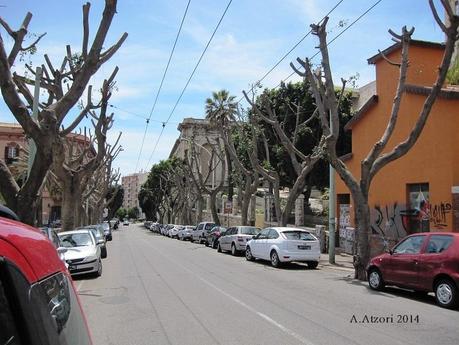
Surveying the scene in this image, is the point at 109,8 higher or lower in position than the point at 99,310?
higher

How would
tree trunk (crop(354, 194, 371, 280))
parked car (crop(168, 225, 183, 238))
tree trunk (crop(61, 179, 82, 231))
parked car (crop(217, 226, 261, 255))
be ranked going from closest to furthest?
tree trunk (crop(354, 194, 371, 280))
tree trunk (crop(61, 179, 82, 231))
parked car (crop(217, 226, 261, 255))
parked car (crop(168, 225, 183, 238))

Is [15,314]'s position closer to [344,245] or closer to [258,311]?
[258,311]

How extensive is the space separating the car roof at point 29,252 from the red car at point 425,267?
1017cm

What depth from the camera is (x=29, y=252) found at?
6.38 ft

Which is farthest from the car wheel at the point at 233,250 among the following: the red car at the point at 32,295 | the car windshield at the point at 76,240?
the red car at the point at 32,295

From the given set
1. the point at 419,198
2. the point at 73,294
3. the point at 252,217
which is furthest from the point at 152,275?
the point at 252,217

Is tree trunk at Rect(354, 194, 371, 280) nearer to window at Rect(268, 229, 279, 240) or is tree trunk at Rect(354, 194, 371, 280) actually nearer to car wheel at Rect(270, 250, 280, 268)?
car wheel at Rect(270, 250, 280, 268)

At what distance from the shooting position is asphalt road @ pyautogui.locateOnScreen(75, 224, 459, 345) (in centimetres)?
791

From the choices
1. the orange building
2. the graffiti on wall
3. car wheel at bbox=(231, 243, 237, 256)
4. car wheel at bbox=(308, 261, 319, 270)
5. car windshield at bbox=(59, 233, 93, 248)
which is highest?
the orange building

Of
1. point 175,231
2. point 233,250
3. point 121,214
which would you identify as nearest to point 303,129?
point 233,250

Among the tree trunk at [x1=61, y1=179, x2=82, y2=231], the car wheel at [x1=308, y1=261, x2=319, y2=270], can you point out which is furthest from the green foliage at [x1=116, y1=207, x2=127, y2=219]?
the car wheel at [x1=308, y1=261, x2=319, y2=270]

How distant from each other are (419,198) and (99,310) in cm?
1450

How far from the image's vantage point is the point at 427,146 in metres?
20.2

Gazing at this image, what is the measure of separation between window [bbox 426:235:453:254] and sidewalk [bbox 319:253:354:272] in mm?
7581
